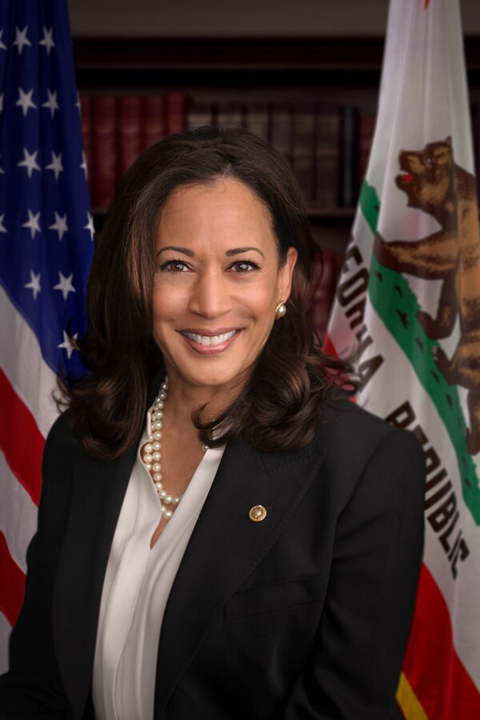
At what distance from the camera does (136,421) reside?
157 centimetres

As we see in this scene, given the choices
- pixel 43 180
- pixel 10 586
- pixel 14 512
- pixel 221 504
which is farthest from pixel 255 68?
pixel 221 504

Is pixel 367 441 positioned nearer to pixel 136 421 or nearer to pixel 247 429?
pixel 247 429

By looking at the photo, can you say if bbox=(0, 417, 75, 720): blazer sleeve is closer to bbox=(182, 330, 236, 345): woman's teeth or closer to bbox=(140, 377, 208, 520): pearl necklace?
bbox=(140, 377, 208, 520): pearl necklace

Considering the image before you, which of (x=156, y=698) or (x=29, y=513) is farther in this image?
(x=29, y=513)

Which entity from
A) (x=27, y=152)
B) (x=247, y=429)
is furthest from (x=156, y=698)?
(x=27, y=152)

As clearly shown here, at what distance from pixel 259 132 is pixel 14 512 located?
5.78 ft

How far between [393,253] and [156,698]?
3.87 ft

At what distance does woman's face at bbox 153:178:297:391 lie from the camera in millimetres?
1328

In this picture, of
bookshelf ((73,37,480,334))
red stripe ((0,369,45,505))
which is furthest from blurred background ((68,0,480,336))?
red stripe ((0,369,45,505))

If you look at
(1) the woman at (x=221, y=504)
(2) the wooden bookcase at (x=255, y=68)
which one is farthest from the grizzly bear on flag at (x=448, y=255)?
(2) the wooden bookcase at (x=255, y=68)

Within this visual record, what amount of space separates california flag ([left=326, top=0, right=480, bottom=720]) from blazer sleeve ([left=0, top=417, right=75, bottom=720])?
0.76 meters

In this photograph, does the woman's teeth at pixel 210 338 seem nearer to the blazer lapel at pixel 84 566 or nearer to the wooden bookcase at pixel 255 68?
the blazer lapel at pixel 84 566

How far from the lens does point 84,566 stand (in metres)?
1.45

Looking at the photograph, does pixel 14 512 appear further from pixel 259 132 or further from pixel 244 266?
pixel 259 132
